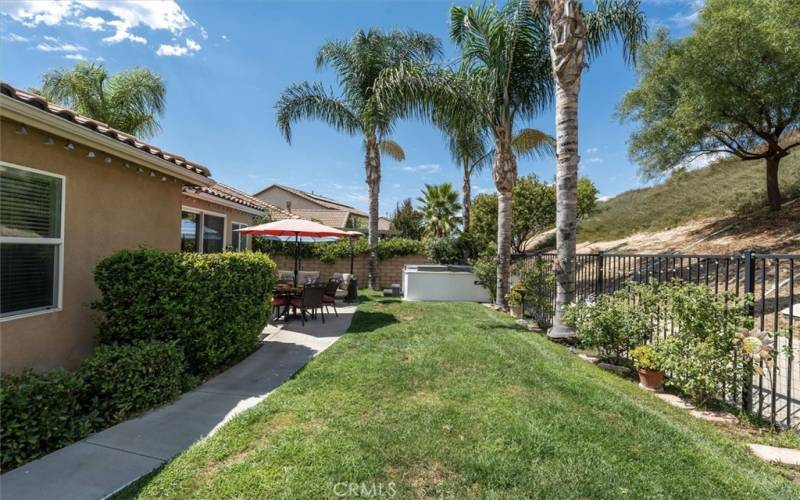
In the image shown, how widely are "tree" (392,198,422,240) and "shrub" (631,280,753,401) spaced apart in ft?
111

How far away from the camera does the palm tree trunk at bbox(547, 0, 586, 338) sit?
717 centimetres

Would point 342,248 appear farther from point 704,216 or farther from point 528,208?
point 704,216

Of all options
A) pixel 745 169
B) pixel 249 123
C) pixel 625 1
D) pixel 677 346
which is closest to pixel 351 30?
pixel 249 123

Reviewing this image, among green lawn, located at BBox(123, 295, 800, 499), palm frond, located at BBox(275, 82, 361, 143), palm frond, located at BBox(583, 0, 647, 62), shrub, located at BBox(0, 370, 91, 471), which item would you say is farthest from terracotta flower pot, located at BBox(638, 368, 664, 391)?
palm frond, located at BBox(275, 82, 361, 143)

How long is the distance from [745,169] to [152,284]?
36.4m

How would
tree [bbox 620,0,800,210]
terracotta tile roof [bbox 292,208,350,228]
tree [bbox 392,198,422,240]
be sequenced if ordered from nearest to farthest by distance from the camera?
tree [bbox 620,0,800,210], terracotta tile roof [bbox 292,208,350,228], tree [bbox 392,198,422,240]

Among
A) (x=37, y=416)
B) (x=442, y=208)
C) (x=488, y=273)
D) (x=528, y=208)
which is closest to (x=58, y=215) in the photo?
(x=37, y=416)

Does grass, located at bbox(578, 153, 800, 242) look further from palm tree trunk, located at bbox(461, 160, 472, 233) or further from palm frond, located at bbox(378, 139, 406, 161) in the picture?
palm frond, located at bbox(378, 139, 406, 161)

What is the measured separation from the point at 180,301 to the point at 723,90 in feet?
55.5

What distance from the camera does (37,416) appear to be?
3.32m

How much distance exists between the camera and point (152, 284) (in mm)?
4805

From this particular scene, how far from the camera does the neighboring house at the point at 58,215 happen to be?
13.3 ft

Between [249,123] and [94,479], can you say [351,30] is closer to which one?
[249,123]

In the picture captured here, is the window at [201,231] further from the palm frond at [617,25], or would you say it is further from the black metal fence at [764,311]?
the palm frond at [617,25]
